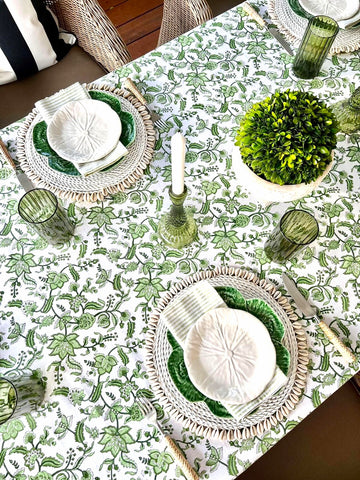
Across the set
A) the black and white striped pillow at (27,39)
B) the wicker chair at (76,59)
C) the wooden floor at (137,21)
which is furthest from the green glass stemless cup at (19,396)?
the wooden floor at (137,21)

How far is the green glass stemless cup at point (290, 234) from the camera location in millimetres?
853

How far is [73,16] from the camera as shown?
1399 mm

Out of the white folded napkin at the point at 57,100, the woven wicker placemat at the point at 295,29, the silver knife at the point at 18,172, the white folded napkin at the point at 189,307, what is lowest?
the white folded napkin at the point at 189,307

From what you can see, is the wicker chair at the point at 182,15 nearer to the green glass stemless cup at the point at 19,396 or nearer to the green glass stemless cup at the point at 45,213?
the green glass stemless cup at the point at 45,213

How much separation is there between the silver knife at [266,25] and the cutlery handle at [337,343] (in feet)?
2.44

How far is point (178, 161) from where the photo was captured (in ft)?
2.16

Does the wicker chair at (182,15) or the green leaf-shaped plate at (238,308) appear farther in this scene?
the wicker chair at (182,15)

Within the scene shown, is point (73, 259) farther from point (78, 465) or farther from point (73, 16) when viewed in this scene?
point (73, 16)

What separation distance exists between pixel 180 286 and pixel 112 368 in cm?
21

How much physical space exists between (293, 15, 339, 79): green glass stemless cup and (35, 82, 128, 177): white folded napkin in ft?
1.74

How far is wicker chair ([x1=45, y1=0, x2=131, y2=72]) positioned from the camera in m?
1.30

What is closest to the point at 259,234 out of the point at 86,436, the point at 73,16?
the point at 86,436

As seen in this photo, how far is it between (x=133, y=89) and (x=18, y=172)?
1.15 ft

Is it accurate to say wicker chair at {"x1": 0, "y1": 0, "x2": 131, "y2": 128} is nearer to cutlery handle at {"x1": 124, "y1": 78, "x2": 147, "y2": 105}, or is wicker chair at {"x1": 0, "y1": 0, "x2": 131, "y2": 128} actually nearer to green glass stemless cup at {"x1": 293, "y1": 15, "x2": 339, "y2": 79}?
cutlery handle at {"x1": 124, "y1": 78, "x2": 147, "y2": 105}
